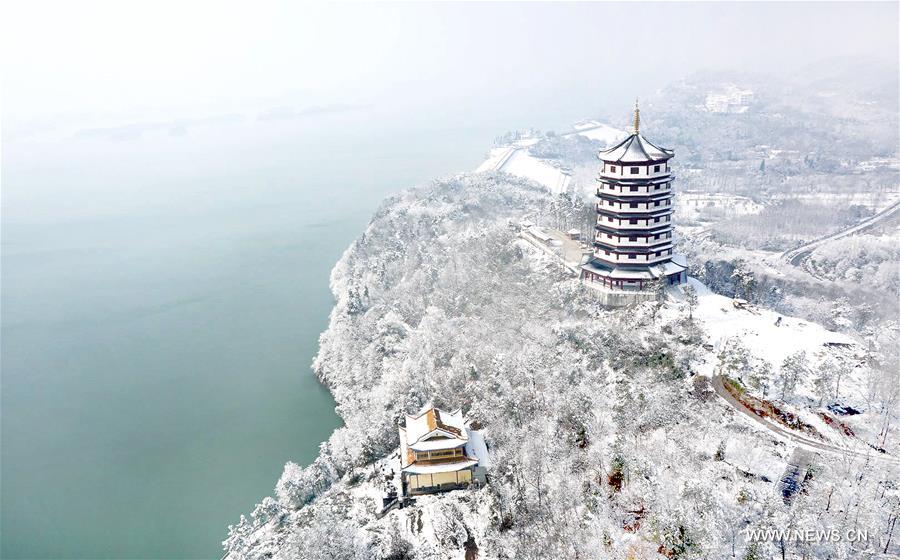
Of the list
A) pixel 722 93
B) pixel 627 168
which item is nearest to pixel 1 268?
pixel 627 168

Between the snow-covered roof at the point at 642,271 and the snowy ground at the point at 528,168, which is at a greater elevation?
the snowy ground at the point at 528,168

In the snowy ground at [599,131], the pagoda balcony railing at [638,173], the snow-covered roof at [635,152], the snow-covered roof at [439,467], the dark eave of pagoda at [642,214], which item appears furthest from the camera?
the snowy ground at [599,131]

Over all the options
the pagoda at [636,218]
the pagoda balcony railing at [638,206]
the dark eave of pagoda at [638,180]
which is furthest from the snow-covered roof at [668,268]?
the dark eave of pagoda at [638,180]

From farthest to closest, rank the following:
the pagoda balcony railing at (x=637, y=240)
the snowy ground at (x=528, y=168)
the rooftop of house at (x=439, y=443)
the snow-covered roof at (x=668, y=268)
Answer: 1. the snowy ground at (x=528, y=168)
2. the pagoda balcony railing at (x=637, y=240)
3. the snow-covered roof at (x=668, y=268)
4. the rooftop of house at (x=439, y=443)

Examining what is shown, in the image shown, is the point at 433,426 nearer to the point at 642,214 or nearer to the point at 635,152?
the point at 642,214

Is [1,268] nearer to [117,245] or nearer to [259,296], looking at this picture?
[117,245]

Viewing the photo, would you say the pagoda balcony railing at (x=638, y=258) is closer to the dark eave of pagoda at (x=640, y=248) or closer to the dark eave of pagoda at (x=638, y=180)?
the dark eave of pagoda at (x=640, y=248)

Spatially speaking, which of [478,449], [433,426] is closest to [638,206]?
[478,449]
